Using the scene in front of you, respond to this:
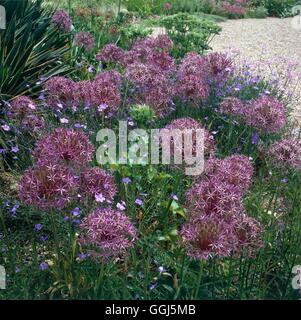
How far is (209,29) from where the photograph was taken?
8.64 metres

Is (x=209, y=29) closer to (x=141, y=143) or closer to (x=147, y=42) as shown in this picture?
(x=147, y=42)

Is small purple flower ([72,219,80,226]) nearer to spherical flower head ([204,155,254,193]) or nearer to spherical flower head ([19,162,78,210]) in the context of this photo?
spherical flower head ([19,162,78,210])

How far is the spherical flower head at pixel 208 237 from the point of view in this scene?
77.4 inches

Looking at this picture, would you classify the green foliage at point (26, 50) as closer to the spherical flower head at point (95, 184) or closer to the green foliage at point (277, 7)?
the spherical flower head at point (95, 184)

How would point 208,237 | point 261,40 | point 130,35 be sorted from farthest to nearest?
point 261,40 < point 130,35 < point 208,237

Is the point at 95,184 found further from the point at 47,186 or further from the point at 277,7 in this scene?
the point at 277,7

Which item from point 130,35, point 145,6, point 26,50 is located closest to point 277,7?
point 145,6

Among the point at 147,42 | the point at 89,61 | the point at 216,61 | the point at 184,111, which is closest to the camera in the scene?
the point at 216,61

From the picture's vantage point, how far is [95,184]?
2416mm

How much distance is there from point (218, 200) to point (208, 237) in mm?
199

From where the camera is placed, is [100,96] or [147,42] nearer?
[100,96]

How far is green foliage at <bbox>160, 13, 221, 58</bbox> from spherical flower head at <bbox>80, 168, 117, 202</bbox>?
5.03 meters
